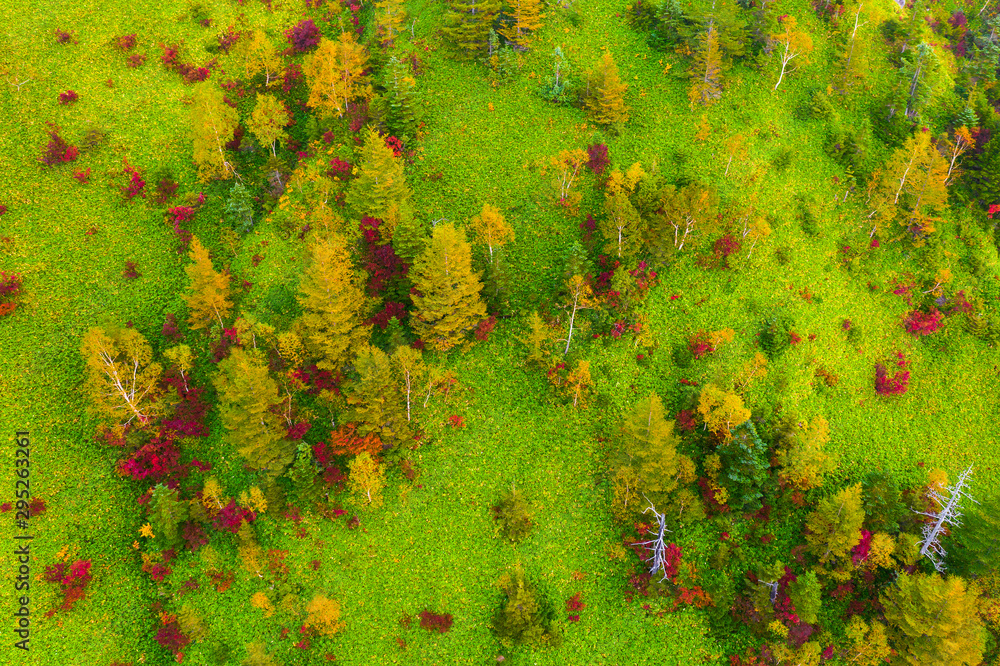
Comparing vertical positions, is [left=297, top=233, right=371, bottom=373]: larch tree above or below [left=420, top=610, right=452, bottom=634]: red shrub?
above

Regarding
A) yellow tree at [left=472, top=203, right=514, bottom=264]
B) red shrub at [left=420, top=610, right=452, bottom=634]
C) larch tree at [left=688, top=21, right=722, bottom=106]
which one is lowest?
red shrub at [left=420, top=610, right=452, bottom=634]

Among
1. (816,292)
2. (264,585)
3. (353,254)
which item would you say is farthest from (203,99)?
(816,292)

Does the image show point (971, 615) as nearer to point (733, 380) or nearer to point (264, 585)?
point (733, 380)

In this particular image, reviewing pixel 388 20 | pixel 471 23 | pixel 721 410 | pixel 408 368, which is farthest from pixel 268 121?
pixel 721 410

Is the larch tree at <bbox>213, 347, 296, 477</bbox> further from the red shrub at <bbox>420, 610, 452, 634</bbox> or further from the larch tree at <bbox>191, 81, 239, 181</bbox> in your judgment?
the larch tree at <bbox>191, 81, 239, 181</bbox>

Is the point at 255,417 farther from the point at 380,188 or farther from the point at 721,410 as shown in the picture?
the point at 721,410

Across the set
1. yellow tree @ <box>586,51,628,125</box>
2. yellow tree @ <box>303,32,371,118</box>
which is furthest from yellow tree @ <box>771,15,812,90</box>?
yellow tree @ <box>303,32,371,118</box>

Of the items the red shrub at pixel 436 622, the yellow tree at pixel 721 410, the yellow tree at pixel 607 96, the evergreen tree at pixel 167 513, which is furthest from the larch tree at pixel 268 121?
the yellow tree at pixel 721 410
